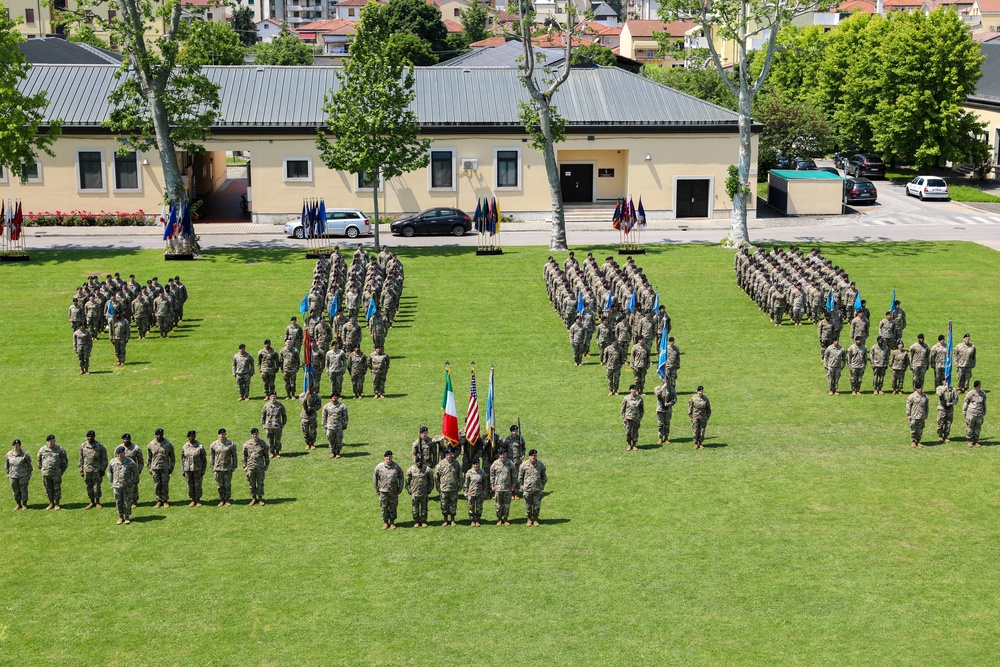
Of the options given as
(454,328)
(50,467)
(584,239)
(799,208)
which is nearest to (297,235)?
(584,239)

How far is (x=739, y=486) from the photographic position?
66.6 ft

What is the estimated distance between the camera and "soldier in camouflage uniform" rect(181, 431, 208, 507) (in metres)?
19.4

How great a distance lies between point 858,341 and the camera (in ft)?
88.3

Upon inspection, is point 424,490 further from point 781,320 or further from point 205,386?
point 781,320

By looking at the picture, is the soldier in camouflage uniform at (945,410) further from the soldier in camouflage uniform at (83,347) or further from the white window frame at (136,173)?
the white window frame at (136,173)

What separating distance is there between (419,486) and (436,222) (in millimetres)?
30693

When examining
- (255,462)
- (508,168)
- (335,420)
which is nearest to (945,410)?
(335,420)

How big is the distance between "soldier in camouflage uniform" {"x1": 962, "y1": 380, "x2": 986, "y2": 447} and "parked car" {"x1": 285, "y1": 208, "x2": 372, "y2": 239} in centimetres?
2943

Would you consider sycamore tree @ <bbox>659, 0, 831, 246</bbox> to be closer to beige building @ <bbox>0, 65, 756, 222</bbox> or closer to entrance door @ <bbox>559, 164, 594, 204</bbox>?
beige building @ <bbox>0, 65, 756, 222</bbox>

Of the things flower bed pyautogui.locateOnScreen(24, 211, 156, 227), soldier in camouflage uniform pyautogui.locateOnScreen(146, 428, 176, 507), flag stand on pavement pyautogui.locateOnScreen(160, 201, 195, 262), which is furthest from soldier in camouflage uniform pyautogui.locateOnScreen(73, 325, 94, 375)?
flower bed pyautogui.locateOnScreen(24, 211, 156, 227)

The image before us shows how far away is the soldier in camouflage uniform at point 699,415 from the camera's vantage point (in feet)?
73.7

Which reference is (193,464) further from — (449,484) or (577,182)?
(577,182)

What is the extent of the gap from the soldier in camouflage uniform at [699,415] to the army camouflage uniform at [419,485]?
598 cm

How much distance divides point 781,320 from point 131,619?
70.2 feet
